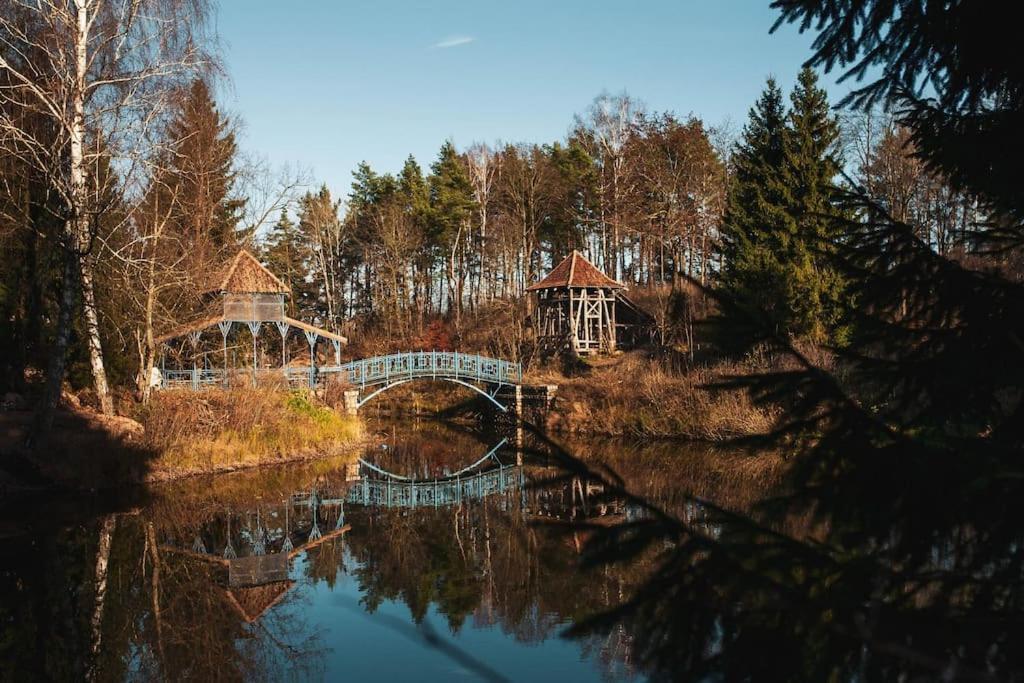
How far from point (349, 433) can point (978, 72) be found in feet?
61.6

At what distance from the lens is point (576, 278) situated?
30.4 meters

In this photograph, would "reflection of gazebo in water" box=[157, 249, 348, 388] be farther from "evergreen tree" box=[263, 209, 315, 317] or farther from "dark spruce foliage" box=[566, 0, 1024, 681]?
"dark spruce foliage" box=[566, 0, 1024, 681]

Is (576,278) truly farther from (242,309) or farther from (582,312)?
(242,309)

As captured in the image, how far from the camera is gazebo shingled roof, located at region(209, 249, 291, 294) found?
21845 mm

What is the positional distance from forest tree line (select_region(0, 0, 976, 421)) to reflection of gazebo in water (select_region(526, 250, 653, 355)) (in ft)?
10.1

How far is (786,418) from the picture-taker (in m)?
2.16

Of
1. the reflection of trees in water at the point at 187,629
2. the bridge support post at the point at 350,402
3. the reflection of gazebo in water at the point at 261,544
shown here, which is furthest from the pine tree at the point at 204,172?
the reflection of trees in water at the point at 187,629

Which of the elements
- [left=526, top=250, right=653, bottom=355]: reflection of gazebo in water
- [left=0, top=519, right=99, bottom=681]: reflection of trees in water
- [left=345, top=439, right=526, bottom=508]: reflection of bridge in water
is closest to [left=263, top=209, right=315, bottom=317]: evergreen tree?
[left=526, top=250, right=653, bottom=355]: reflection of gazebo in water

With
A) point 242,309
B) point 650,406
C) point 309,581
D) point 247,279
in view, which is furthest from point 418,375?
point 309,581

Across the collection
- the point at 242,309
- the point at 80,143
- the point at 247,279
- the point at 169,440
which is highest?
the point at 80,143

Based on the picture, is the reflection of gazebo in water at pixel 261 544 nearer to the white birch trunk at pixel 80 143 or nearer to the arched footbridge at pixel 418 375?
the white birch trunk at pixel 80 143

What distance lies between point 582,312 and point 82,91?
21470 mm

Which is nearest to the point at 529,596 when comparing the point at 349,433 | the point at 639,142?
the point at 349,433

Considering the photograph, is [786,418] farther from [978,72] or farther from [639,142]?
[639,142]
